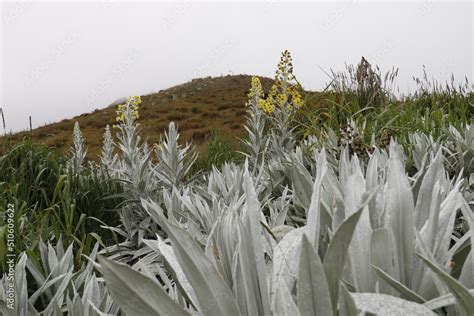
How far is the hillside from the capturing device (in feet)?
56.4

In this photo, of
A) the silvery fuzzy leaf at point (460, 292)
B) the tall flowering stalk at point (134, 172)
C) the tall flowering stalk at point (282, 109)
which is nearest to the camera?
the silvery fuzzy leaf at point (460, 292)

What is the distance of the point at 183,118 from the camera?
20578mm

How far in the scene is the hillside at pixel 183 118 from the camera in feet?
56.4

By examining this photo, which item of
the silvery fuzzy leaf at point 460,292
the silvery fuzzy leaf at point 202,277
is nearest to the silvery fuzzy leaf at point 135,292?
the silvery fuzzy leaf at point 202,277

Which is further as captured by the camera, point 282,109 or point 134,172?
point 282,109

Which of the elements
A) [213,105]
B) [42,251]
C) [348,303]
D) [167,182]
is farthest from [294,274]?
[213,105]

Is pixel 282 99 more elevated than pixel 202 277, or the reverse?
pixel 282 99

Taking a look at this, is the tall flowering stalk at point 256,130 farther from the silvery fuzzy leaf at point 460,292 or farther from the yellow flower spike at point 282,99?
the silvery fuzzy leaf at point 460,292

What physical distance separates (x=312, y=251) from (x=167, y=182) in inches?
106

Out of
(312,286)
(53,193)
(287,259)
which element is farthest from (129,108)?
(312,286)

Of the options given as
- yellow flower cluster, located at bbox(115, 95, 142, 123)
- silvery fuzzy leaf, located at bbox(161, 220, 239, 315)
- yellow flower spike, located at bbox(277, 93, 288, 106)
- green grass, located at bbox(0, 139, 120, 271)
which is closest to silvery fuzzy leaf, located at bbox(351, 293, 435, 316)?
silvery fuzzy leaf, located at bbox(161, 220, 239, 315)

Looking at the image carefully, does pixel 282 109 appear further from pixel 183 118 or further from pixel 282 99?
pixel 183 118

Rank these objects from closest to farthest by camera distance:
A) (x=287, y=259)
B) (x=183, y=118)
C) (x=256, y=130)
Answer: (x=287, y=259) < (x=256, y=130) < (x=183, y=118)

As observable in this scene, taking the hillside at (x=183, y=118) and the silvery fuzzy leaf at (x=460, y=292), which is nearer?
the silvery fuzzy leaf at (x=460, y=292)
